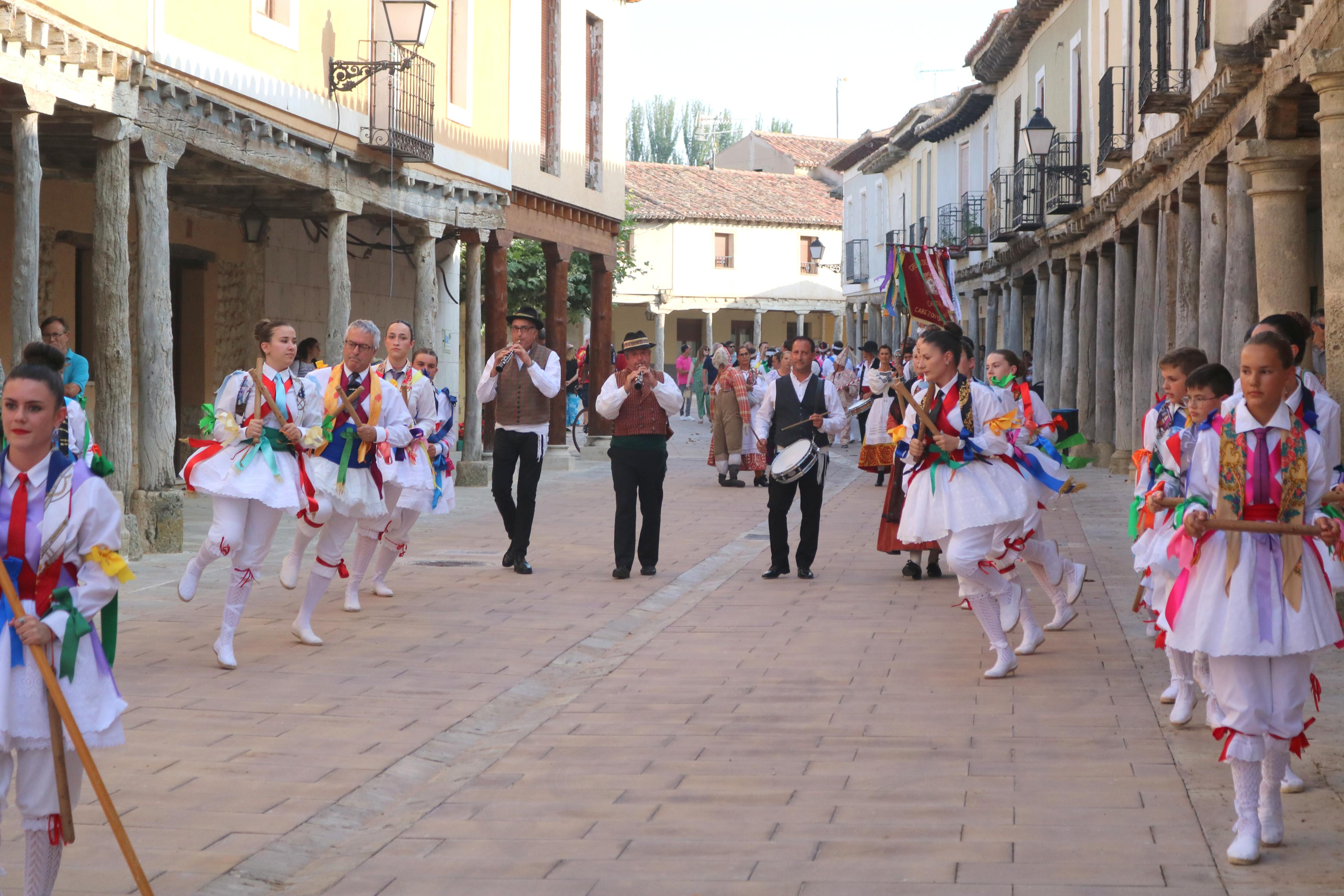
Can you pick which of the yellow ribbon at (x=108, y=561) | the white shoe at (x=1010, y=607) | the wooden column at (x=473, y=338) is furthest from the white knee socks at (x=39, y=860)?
the wooden column at (x=473, y=338)

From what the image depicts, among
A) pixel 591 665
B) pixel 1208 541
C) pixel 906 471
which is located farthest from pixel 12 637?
pixel 906 471

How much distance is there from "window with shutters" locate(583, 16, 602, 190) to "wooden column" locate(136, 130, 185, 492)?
12.6 meters

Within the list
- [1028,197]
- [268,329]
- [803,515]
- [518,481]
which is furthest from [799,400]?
[1028,197]

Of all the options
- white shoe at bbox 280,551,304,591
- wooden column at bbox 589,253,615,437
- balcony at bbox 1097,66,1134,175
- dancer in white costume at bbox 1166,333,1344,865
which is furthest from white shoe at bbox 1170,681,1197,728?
wooden column at bbox 589,253,615,437

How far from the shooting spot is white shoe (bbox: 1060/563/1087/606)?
8.84 m

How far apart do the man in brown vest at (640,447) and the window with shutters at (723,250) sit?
44771 mm

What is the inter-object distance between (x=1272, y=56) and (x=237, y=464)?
796cm

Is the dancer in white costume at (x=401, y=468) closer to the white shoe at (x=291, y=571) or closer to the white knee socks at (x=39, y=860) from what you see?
the white shoe at (x=291, y=571)

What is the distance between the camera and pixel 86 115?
11.6 metres

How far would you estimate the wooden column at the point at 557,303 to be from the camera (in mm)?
22453

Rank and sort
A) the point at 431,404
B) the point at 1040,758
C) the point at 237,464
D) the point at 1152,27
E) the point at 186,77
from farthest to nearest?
the point at 1152,27 → the point at 186,77 → the point at 431,404 → the point at 237,464 → the point at 1040,758

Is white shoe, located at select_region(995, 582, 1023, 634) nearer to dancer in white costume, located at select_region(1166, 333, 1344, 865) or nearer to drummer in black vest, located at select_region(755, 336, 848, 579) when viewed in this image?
dancer in white costume, located at select_region(1166, 333, 1344, 865)

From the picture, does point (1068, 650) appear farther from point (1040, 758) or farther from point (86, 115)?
point (86, 115)

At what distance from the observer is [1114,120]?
21.6 metres
